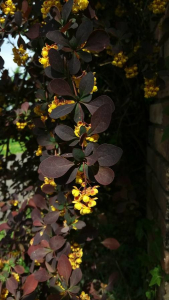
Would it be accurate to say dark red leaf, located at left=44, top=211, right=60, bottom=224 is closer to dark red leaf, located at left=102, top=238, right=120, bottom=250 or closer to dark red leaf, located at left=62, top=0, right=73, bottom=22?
dark red leaf, located at left=102, top=238, right=120, bottom=250

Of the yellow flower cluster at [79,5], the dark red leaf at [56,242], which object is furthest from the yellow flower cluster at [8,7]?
the dark red leaf at [56,242]

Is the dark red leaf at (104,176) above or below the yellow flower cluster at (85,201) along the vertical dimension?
above

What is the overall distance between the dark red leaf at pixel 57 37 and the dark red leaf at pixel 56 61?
0.19 ft

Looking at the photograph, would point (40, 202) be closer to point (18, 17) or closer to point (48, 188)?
point (48, 188)

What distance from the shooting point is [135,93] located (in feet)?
5.89

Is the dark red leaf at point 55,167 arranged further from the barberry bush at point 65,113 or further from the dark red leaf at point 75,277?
the dark red leaf at point 75,277

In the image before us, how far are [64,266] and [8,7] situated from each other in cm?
108

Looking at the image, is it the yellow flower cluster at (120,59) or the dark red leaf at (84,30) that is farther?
the yellow flower cluster at (120,59)

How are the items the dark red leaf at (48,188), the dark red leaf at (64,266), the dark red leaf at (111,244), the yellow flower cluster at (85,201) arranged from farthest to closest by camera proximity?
the dark red leaf at (111,244) < the dark red leaf at (48,188) < the dark red leaf at (64,266) < the yellow flower cluster at (85,201)

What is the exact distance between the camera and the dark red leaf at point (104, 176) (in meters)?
0.87

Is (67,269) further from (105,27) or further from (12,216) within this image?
(105,27)

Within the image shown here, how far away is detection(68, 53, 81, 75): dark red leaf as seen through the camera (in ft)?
3.21

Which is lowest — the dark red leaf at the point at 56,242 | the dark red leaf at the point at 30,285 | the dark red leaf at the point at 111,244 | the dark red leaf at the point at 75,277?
the dark red leaf at the point at 30,285

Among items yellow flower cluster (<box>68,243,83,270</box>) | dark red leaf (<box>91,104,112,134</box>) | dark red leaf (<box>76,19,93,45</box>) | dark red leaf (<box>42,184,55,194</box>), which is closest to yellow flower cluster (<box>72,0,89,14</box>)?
dark red leaf (<box>76,19,93,45</box>)
